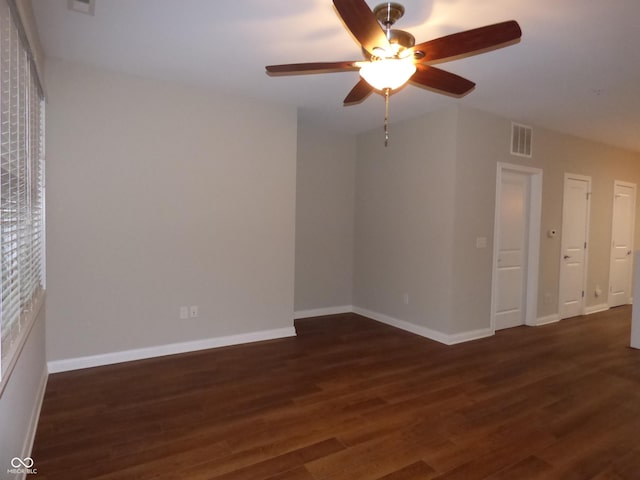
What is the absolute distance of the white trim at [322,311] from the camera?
507 centimetres

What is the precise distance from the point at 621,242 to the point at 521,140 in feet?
10.1

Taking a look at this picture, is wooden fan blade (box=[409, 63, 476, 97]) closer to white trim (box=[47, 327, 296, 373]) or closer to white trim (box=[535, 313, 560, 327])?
white trim (box=[47, 327, 296, 373])

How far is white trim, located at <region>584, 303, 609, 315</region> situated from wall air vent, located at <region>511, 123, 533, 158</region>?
2.68 m

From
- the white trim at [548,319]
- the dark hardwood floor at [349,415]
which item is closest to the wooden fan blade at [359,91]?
the dark hardwood floor at [349,415]

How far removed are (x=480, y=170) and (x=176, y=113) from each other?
327 cm

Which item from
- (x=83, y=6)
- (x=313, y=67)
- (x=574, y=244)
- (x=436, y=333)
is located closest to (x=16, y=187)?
(x=83, y=6)

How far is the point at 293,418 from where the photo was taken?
243 centimetres

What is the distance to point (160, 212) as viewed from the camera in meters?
3.42

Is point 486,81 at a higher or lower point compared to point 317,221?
higher

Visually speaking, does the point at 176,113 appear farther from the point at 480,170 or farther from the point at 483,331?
the point at 483,331

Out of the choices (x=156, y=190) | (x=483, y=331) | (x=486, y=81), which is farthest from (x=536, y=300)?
(x=156, y=190)

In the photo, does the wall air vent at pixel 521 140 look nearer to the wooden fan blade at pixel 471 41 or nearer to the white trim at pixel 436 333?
the white trim at pixel 436 333

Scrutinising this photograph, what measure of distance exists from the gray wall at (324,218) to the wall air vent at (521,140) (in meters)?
2.09

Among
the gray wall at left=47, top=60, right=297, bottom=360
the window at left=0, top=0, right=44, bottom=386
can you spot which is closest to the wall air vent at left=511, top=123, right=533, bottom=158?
the gray wall at left=47, top=60, right=297, bottom=360
